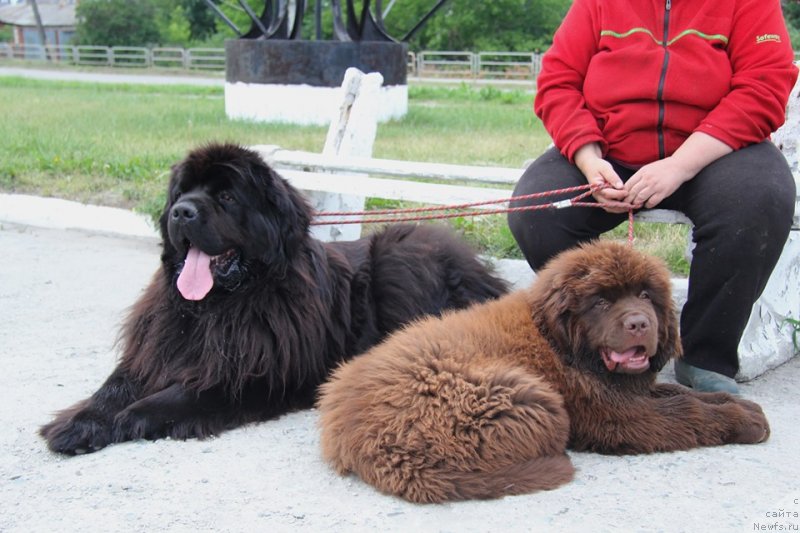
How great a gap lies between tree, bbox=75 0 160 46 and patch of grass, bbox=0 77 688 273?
36727mm

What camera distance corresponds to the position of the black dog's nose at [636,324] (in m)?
3.24

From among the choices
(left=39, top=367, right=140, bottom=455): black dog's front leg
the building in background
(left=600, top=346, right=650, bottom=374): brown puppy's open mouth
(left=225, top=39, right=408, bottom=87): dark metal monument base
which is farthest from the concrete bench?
the building in background

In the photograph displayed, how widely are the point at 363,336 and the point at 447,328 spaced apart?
104 centimetres

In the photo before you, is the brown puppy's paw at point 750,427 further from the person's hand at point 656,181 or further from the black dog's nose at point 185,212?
the black dog's nose at point 185,212

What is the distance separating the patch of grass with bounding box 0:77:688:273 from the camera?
7661mm

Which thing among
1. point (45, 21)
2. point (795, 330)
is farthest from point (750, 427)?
point (45, 21)

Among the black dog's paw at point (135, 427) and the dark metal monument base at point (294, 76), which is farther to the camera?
the dark metal monument base at point (294, 76)

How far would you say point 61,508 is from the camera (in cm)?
314

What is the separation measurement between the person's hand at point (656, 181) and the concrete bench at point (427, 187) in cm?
26

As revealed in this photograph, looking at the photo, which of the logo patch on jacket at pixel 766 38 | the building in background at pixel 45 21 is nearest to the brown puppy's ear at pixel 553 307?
the logo patch on jacket at pixel 766 38

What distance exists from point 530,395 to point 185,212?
1594 mm

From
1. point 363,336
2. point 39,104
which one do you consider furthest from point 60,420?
point 39,104

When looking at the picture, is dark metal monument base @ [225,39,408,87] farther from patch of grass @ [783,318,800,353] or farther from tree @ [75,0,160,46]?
tree @ [75,0,160,46]

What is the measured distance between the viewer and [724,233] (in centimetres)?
391
